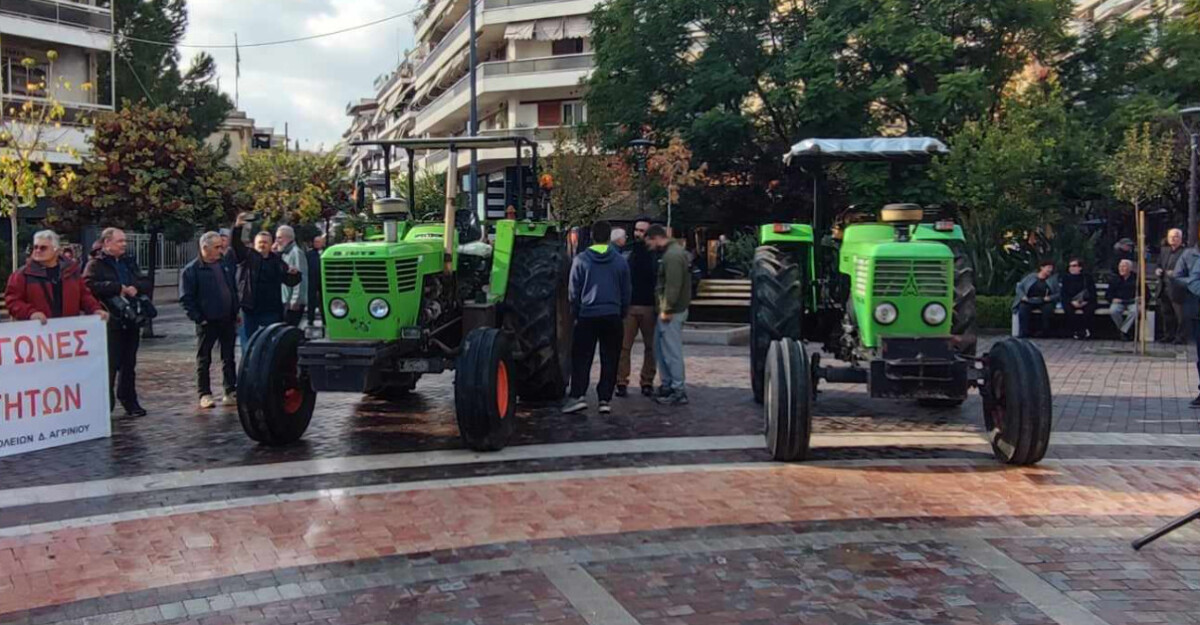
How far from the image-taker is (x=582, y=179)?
2750cm

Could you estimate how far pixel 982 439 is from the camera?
8.02 metres

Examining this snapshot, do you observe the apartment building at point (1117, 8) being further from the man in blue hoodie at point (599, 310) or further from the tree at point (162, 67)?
the tree at point (162, 67)

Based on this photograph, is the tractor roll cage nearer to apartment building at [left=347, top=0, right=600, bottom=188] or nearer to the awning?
apartment building at [left=347, top=0, right=600, bottom=188]

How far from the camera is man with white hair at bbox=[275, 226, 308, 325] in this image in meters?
10.9

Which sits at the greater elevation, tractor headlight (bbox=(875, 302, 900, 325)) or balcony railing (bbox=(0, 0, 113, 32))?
balcony railing (bbox=(0, 0, 113, 32))

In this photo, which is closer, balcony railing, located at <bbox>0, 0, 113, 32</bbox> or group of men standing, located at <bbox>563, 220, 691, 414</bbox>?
group of men standing, located at <bbox>563, 220, 691, 414</bbox>

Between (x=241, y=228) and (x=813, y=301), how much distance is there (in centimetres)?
561

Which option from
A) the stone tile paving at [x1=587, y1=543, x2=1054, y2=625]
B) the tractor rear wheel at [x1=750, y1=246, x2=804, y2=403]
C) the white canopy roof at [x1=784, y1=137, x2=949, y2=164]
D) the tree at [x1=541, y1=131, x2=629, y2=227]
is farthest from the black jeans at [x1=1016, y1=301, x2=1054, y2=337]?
the tree at [x1=541, y1=131, x2=629, y2=227]

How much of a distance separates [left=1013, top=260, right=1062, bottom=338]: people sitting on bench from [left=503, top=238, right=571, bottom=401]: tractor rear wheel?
1009 cm

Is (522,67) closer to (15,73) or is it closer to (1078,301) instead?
(15,73)

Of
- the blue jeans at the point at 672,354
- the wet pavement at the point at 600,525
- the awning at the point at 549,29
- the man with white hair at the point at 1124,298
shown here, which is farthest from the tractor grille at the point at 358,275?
the awning at the point at 549,29

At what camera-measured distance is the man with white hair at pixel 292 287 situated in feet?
35.9

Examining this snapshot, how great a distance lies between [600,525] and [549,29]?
118ft

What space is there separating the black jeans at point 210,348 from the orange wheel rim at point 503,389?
325cm
